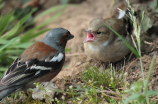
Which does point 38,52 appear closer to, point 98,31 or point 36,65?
point 36,65

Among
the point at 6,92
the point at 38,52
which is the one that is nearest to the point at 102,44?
the point at 38,52

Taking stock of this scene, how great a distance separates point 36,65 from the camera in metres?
3.71

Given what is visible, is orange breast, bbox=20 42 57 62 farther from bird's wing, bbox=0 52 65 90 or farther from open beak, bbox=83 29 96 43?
open beak, bbox=83 29 96 43

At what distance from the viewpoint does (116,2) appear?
620 cm

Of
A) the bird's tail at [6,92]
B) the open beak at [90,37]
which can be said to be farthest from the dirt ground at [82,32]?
the bird's tail at [6,92]

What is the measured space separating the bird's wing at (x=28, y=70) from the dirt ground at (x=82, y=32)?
28 centimetres

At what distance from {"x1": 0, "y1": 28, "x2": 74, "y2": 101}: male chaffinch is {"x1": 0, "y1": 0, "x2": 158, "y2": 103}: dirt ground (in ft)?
0.90

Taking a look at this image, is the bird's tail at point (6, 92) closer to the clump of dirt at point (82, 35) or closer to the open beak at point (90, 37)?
the clump of dirt at point (82, 35)

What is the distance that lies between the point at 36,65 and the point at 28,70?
0.45 ft

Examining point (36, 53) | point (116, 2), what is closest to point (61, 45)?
point (36, 53)

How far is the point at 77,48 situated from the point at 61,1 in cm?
210

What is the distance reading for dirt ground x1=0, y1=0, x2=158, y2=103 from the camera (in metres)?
3.94

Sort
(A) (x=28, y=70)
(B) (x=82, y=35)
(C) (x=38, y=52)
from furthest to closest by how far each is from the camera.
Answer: (B) (x=82, y=35) → (C) (x=38, y=52) → (A) (x=28, y=70)

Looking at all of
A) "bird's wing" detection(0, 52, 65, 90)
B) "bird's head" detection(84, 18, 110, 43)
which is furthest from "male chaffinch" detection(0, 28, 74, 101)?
"bird's head" detection(84, 18, 110, 43)
